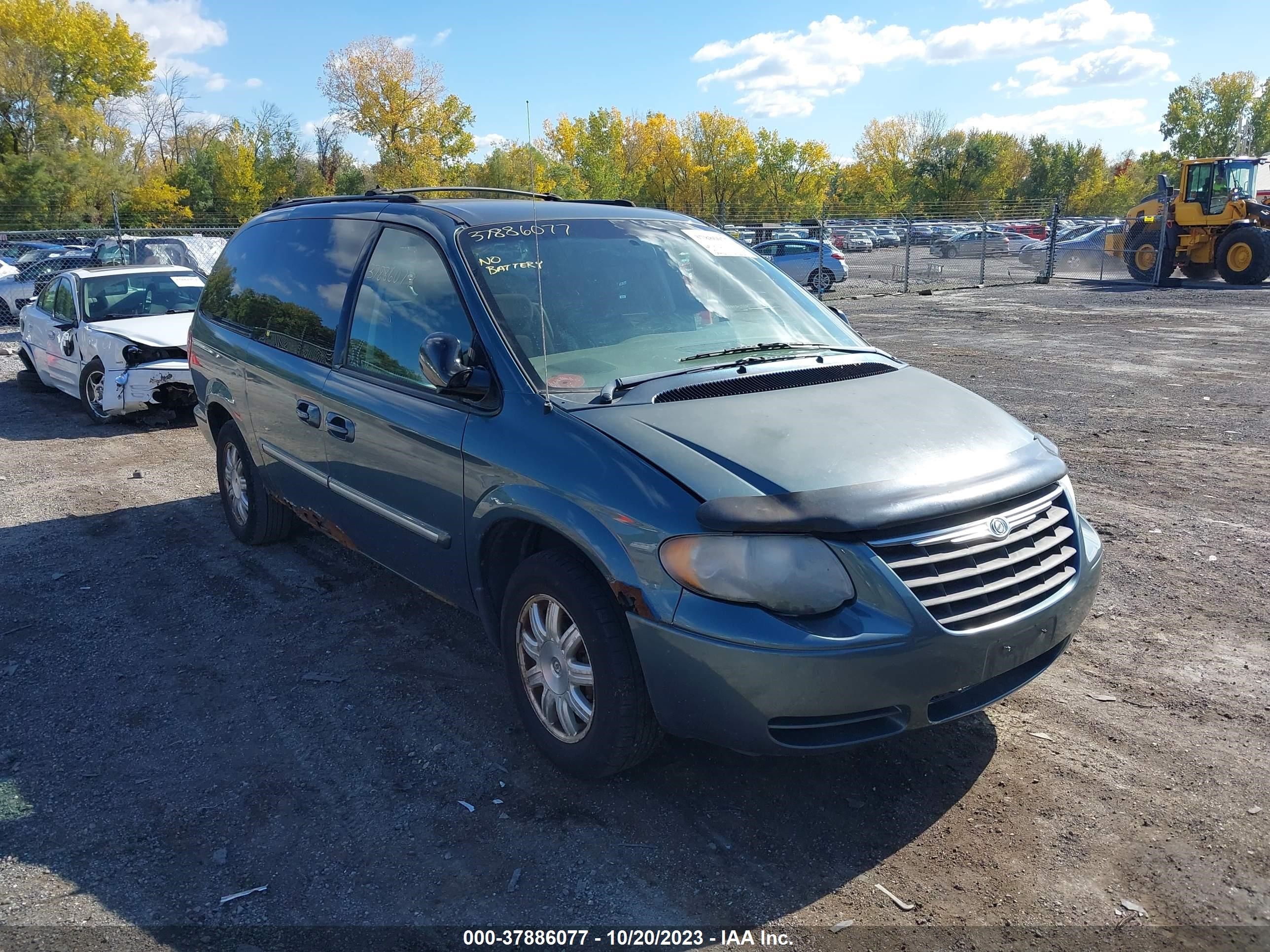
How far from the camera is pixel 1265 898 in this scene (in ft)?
8.77

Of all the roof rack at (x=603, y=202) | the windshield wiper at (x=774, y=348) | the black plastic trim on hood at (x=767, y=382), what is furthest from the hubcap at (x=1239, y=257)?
the black plastic trim on hood at (x=767, y=382)

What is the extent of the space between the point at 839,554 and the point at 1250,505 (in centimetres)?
491

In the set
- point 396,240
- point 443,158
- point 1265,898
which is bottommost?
point 1265,898

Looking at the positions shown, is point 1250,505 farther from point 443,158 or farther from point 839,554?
point 443,158

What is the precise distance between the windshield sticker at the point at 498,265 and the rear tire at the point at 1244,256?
26.2 meters

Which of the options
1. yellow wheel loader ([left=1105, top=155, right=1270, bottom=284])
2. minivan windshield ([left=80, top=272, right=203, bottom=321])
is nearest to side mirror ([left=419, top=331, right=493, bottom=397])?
minivan windshield ([left=80, top=272, right=203, bottom=321])

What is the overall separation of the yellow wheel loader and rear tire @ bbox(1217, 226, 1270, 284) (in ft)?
0.04

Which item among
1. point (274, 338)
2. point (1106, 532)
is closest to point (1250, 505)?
point (1106, 532)

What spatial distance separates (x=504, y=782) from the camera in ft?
11.0

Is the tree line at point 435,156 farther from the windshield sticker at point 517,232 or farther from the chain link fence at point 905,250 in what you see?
the windshield sticker at point 517,232

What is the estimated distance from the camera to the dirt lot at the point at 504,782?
277cm

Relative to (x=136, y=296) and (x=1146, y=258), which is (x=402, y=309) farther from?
(x=1146, y=258)

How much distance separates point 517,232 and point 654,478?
1.60 m

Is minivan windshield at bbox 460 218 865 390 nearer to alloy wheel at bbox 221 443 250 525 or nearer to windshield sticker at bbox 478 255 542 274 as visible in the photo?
windshield sticker at bbox 478 255 542 274
